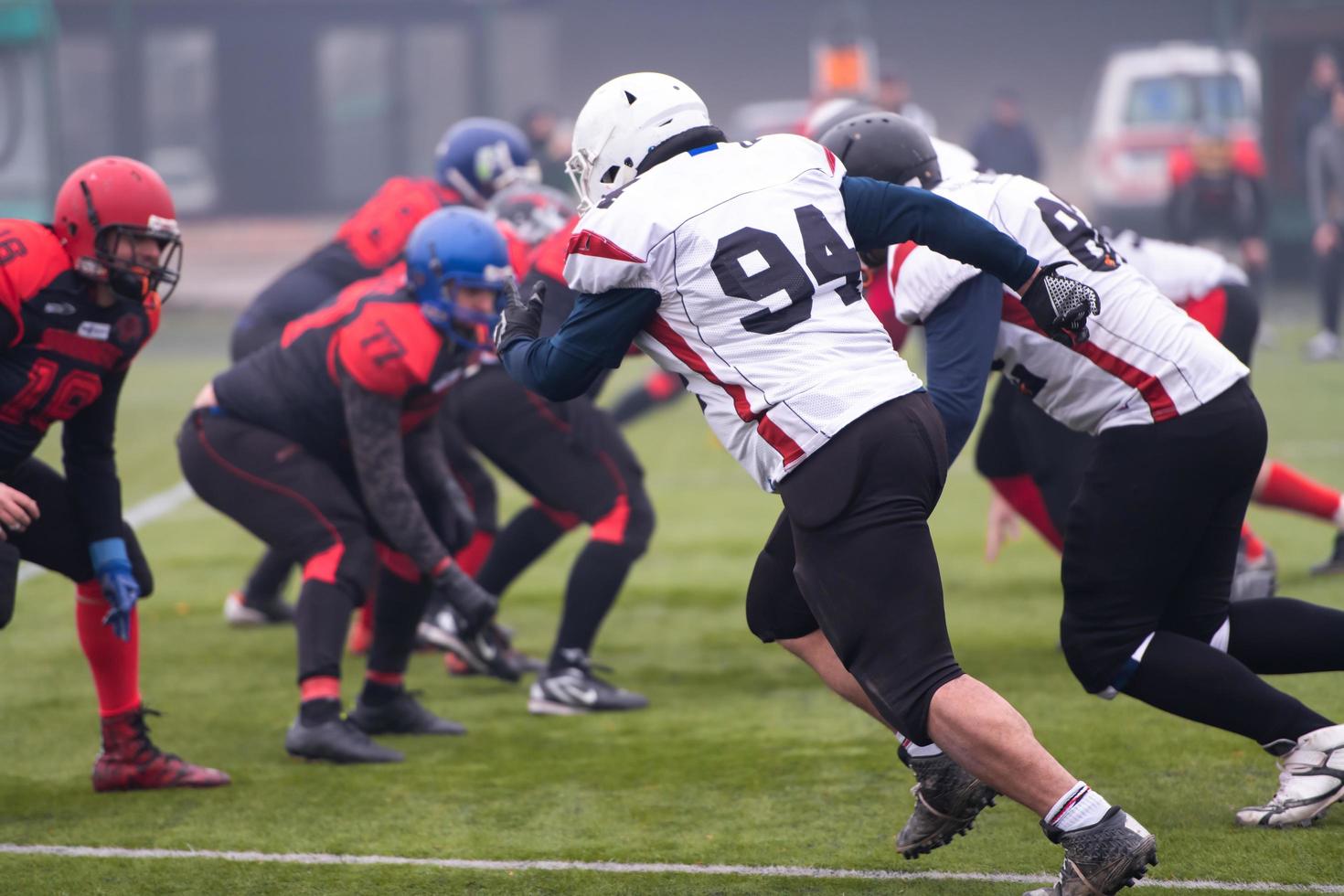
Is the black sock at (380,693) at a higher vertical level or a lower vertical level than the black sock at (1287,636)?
lower

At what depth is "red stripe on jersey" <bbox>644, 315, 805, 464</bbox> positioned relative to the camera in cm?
313

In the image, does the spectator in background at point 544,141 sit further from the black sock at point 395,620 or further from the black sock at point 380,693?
the black sock at point 380,693

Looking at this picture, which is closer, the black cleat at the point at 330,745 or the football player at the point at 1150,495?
the football player at the point at 1150,495

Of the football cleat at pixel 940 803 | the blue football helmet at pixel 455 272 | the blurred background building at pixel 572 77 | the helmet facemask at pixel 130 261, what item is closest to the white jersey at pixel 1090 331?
the football cleat at pixel 940 803

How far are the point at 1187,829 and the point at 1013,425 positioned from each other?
5.78 feet

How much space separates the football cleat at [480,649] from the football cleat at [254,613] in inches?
41.7

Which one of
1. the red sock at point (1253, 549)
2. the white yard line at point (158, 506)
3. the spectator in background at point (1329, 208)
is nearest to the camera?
the red sock at point (1253, 549)

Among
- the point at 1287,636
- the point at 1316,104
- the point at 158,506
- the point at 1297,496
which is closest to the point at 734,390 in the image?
the point at 1287,636

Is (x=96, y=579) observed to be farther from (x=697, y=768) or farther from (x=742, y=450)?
(x=742, y=450)

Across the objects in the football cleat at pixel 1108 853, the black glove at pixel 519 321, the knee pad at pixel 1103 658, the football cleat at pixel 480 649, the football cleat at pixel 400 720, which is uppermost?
the black glove at pixel 519 321

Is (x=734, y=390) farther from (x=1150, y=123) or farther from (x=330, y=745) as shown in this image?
(x=1150, y=123)

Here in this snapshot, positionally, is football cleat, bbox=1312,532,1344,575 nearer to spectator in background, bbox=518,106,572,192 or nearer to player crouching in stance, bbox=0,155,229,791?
player crouching in stance, bbox=0,155,229,791

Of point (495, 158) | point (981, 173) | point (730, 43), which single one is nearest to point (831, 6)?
point (730, 43)

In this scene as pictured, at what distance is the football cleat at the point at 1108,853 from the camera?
2975mm
